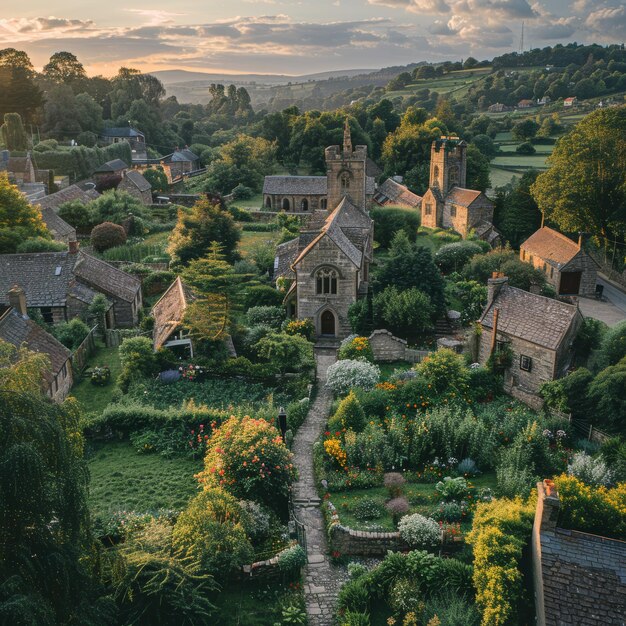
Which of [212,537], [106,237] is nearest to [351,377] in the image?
[212,537]

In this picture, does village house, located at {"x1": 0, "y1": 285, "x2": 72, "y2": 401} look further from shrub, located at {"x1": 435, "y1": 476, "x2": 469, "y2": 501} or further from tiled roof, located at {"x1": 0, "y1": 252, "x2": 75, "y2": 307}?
shrub, located at {"x1": 435, "y1": 476, "x2": 469, "y2": 501}

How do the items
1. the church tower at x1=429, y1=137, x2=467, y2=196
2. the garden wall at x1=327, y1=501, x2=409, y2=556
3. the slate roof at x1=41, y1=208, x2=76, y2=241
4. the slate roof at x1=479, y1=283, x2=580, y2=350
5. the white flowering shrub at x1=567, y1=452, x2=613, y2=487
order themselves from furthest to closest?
the church tower at x1=429, y1=137, x2=467, y2=196
the slate roof at x1=41, y1=208, x2=76, y2=241
the slate roof at x1=479, y1=283, x2=580, y2=350
the white flowering shrub at x1=567, y1=452, x2=613, y2=487
the garden wall at x1=327, y1=501, x2=409, y2=556

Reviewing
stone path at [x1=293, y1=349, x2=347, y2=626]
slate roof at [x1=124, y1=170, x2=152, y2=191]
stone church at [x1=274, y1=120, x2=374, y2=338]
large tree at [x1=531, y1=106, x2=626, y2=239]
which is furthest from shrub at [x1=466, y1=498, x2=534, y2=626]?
slate roof at [x1=124, y1=170, x2=152, y2=191]

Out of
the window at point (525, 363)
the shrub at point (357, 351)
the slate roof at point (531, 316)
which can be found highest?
the slate roof at point (531, 316)

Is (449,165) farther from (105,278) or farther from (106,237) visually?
(105,278)

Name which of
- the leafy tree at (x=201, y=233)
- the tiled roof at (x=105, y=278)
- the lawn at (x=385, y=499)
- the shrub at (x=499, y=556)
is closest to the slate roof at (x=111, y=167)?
the leafy tree at (x=201, y=233)

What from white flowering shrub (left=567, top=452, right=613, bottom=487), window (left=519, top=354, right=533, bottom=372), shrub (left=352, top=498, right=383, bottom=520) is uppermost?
window (left=519, top=354, right=533, bottom=372)

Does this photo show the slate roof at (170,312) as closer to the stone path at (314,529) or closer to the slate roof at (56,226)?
the stone path at (314,529)
